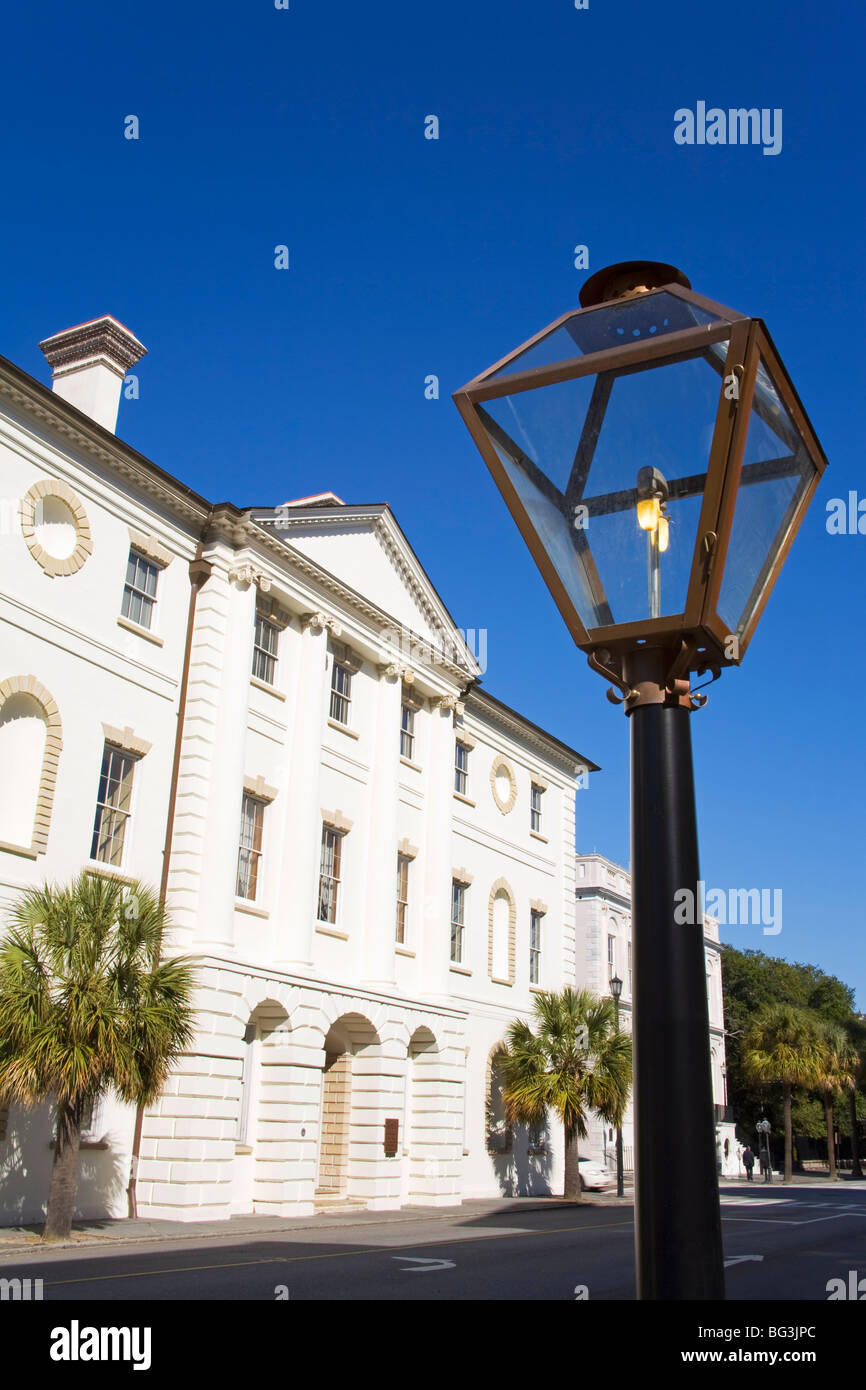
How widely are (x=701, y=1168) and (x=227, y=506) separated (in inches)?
839

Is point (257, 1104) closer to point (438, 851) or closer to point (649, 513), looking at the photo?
point (438, 851)

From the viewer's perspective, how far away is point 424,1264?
1450cm

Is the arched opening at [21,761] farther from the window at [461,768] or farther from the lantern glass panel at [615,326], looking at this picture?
the lantern glass panel at [615,326]

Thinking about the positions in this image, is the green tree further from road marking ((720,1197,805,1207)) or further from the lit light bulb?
the lit light bulb

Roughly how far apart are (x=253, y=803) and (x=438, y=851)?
264 inches

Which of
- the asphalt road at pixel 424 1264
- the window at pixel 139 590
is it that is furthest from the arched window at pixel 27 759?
the asphalt road at pixel 424 1264

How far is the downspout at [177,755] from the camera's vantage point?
1948cm

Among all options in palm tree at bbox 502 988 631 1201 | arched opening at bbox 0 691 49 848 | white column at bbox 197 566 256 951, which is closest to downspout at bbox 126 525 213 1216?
white column at bbox 197 566 256 951

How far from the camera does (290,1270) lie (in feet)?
43.6

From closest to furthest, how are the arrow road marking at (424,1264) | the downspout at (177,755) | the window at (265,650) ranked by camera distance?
the arrow road marking at (424,1264)
the downspout at (177,755)
the window at (265,650)

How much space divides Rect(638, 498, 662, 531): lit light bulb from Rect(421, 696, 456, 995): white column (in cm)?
2543

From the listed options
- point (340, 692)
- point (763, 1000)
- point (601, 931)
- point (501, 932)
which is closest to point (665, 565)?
point (340, 692)

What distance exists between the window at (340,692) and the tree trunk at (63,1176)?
11.8m
